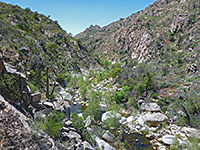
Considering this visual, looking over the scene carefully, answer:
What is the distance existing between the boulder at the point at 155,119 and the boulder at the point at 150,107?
1.08m

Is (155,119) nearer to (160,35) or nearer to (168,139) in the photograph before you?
(168,139)

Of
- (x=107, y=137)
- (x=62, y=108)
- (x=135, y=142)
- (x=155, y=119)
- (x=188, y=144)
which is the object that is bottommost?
(x=135, y=142)

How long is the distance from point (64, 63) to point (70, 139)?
33.2 m

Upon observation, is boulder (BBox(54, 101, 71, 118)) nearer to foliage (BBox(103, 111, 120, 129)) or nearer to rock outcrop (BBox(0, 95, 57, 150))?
foliage (BBox(103, 111, 120, 129))

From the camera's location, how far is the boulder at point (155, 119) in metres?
13.3

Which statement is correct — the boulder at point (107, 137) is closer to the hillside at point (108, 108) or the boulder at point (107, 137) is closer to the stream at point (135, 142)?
the hillside at point (108, 108)

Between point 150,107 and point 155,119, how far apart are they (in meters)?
2.24

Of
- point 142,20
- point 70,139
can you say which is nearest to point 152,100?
point 70,139

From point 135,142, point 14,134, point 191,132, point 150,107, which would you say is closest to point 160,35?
point 150,107

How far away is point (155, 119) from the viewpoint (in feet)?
44.2

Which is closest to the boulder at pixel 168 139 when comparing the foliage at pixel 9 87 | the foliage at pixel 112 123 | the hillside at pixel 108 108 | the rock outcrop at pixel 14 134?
the hillside at pixel 108 108

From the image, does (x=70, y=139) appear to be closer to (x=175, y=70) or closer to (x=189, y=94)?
(x=189, y=94)

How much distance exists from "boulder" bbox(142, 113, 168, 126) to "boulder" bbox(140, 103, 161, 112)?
42.5 inches

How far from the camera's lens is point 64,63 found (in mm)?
38031
